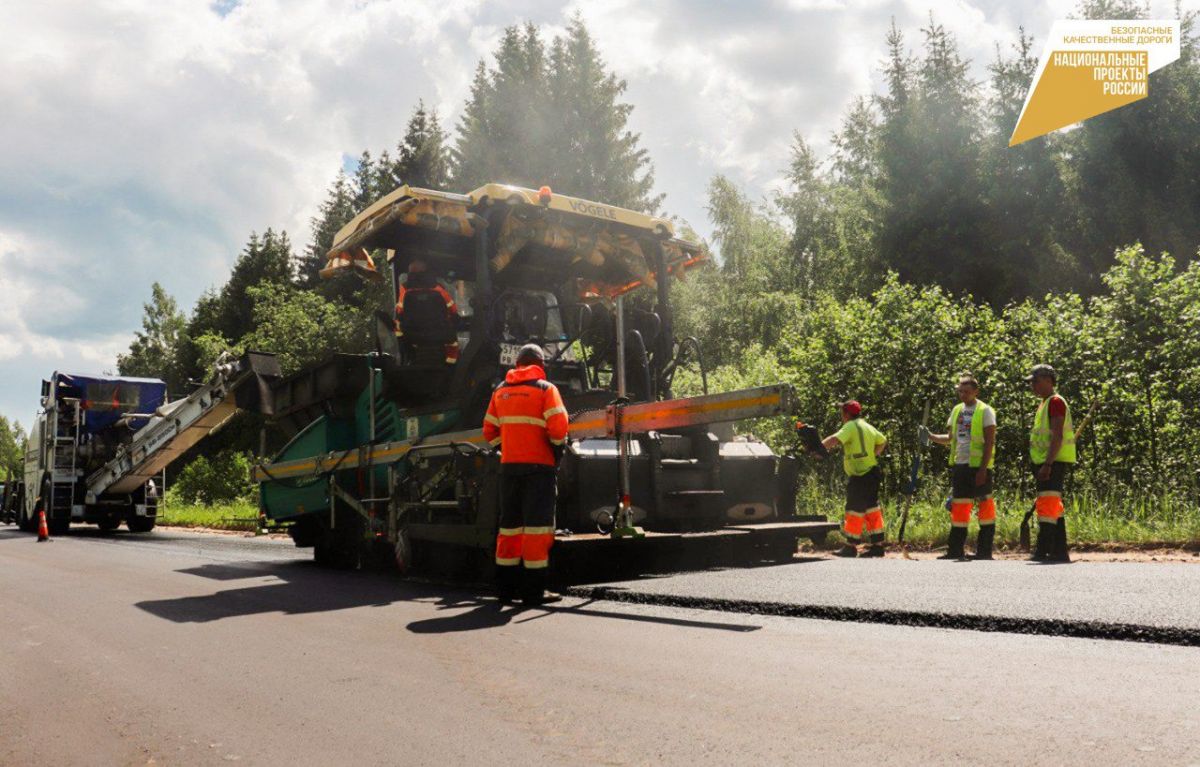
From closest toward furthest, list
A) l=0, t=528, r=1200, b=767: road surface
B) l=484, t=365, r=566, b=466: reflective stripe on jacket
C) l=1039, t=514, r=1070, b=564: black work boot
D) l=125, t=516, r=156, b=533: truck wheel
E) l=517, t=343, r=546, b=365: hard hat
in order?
l=0, t=528, r=1200, b=767: road surface, l=484, t=365, r=566, b=466: reflective stripe on jacket, l=517, t=343, r=546, b=365: hard hat, l=1039, t=514, r=1070, b=564: black work boot, l=125, t=516, r=156, b=533: truck wheel

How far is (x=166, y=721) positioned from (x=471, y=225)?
432 centimetres

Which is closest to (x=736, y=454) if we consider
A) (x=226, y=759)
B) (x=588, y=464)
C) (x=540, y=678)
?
(x=588, y=464)

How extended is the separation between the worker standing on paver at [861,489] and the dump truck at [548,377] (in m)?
1.06

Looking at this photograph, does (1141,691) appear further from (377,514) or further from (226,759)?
(377,514)

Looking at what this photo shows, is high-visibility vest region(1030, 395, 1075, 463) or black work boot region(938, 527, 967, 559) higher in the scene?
high-visibility vest region(1030, 395, 1075, 463)

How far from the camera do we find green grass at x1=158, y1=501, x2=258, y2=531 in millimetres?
18609

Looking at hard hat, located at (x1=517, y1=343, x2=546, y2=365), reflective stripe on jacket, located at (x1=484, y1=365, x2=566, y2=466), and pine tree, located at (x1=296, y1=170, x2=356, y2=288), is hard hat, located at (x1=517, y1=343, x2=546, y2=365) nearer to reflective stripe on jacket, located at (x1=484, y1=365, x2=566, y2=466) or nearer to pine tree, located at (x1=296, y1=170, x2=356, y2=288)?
reflective stripe on jacket, located at (x1=484, y1=365, x2=566, y2=466)

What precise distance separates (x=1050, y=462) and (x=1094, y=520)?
183 centimetres

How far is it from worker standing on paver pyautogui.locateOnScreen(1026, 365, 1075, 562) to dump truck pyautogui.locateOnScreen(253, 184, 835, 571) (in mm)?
1683

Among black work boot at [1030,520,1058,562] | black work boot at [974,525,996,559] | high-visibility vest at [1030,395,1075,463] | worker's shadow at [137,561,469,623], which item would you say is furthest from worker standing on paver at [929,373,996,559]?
worker's shadow at [137,561,469,623]

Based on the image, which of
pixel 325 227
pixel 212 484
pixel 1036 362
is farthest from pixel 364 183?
pixel 1036 362

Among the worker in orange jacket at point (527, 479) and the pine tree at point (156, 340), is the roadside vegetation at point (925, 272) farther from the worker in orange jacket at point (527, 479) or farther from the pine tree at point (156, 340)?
the pine tree at point (156, 340)

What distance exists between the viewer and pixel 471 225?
6.89 meters

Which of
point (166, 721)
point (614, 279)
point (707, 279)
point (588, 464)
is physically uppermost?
point (707, 279)
